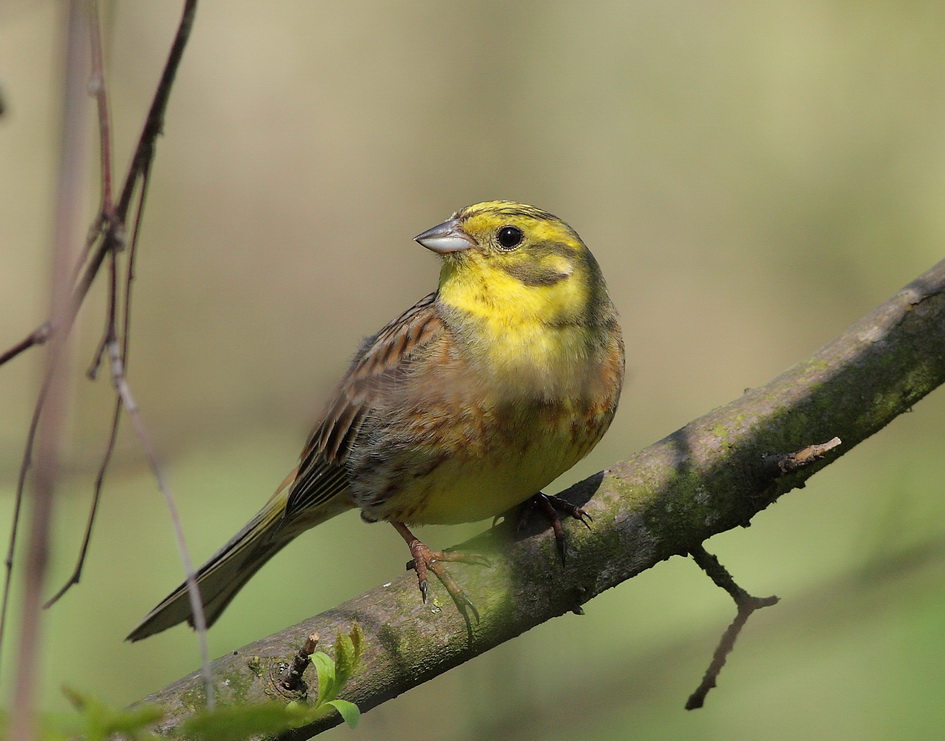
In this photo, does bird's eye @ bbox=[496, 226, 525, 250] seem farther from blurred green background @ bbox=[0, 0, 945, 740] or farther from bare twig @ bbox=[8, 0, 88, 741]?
bare twig @ bbox=[8, 0, 88, 741]

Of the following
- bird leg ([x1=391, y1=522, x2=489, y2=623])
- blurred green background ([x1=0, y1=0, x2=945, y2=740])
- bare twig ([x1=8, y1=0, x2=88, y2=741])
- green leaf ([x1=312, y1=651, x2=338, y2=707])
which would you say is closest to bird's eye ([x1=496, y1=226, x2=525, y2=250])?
bird leg ([x1=391, y1=522, x2=489, y2=623])

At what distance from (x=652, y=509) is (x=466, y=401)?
2.27 ft

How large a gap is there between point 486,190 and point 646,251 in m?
1.34

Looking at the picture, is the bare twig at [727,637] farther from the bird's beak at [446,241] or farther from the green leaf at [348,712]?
the bird's beak at [446,241]

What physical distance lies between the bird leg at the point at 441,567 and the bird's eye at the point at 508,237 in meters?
1.14

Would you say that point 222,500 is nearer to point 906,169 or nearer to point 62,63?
point 62,63

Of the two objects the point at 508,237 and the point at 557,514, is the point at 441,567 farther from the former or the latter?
the point at 508,237

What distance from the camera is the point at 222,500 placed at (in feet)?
17.4

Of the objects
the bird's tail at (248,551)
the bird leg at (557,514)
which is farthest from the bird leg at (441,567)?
the bird's tail at (248,551)

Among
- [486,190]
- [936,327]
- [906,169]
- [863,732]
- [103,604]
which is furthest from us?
[486,190]

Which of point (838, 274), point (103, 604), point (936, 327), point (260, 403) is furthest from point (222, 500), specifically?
point (838, 274)

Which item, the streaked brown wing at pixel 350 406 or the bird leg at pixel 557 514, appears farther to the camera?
the streaked brown wing at pixel 350 406

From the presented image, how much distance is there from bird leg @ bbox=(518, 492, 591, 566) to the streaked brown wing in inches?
30.9

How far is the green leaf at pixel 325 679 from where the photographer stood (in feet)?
6.35
